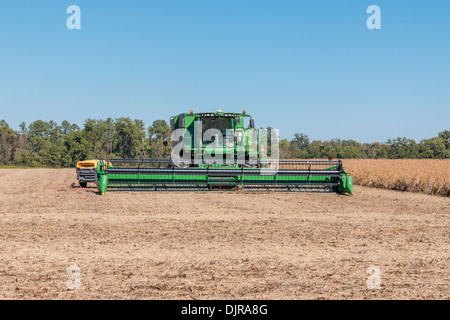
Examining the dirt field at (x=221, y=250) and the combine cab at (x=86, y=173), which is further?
the combine cab at (x=86, y=173)

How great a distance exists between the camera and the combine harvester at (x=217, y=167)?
1158cm

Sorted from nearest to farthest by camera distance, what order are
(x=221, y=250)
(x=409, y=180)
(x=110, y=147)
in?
(x=221, y=250), (x=409, y=180), (x=110, y=147)

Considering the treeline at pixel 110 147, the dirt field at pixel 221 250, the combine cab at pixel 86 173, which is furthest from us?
the treeline at pixel 110 147

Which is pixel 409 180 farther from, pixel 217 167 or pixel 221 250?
pixel 221 250

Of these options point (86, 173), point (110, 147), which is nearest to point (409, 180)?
point (86, 173)

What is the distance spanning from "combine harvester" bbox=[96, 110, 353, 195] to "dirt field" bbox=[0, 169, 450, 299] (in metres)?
1.70

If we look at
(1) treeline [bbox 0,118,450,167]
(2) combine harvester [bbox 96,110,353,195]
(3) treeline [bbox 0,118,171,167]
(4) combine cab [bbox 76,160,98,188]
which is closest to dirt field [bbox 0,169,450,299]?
(2) combine harvester [bbox 96,110,353,195]

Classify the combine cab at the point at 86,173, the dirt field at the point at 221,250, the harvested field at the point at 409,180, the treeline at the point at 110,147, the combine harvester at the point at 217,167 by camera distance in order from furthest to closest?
1. the treeline at the point at 110,147
2. the harvested field at the point at 409,180
3. the combine cab at the point at 86,173
4. the combine harvester at the point at 217,167
5. the dirt field at the point at 221,250

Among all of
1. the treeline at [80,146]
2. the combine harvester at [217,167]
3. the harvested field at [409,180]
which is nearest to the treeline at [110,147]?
the treeline at [80,146]

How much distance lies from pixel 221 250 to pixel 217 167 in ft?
22.6

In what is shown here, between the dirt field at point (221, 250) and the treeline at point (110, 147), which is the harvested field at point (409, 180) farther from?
the treeline at point (110, 147)

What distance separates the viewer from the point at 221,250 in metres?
5.38

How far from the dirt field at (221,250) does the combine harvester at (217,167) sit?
1.70 metres
